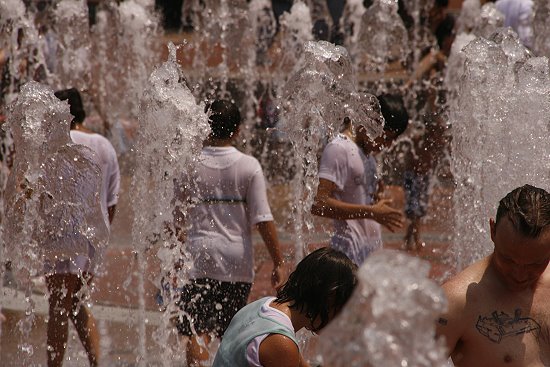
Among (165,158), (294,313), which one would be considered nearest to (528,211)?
(294,313)

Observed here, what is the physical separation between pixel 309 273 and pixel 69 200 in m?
2.45

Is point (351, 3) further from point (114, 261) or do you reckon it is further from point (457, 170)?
point (457, 170)

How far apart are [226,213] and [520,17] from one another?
5782mm

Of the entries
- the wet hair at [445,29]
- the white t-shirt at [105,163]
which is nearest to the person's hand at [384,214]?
the white t-shirt at [105,163]

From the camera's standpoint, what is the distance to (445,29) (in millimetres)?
11602

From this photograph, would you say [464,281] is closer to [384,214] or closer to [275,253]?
[384,214]

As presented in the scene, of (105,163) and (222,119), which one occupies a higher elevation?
(222,119)

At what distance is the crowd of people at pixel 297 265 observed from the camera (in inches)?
135

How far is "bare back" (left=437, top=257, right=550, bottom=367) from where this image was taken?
3621 mm

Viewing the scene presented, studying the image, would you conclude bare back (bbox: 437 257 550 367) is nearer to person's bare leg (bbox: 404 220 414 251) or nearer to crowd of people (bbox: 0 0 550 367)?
crowd of people (bbox: 0 0 550 367)

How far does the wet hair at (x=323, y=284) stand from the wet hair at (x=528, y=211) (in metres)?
0.47

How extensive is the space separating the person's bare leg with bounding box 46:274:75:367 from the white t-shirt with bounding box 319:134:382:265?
4.13ft

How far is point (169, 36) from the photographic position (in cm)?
1691

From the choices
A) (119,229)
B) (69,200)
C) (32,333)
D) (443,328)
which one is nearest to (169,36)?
(119,229)
